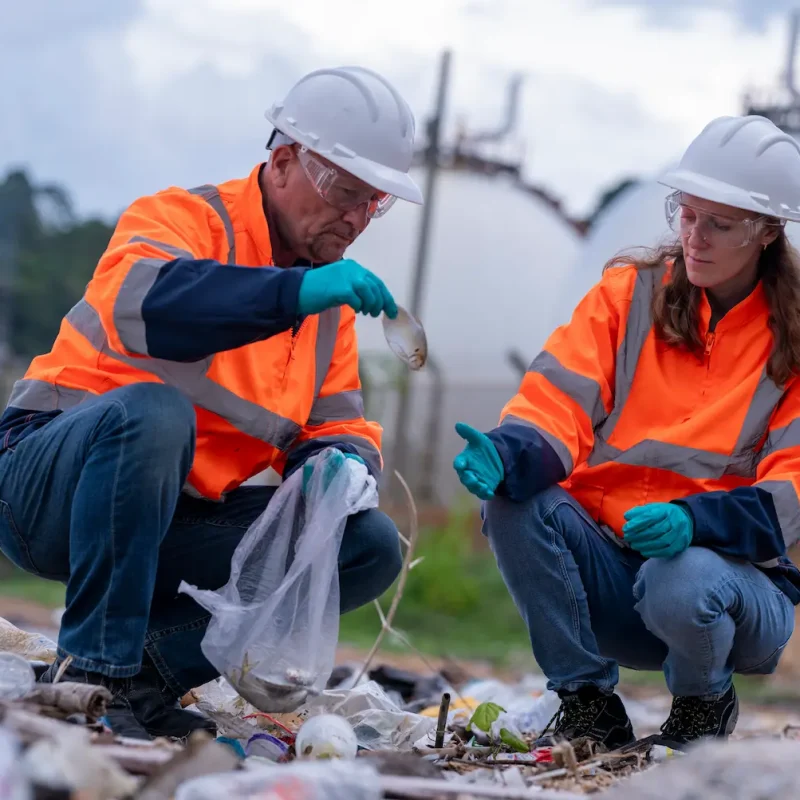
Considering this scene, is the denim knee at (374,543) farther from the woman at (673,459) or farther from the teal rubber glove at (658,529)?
the teal rubber glove at (658,529)

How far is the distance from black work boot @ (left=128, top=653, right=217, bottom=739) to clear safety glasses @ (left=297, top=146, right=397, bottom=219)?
1.14 metres

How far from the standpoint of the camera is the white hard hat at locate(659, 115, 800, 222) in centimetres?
291

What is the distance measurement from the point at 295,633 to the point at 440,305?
1355 centimetres

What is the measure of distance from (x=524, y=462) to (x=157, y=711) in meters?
1.00

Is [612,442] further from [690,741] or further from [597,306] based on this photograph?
[690,741]

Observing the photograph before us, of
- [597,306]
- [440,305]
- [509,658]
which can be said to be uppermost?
[597,306]

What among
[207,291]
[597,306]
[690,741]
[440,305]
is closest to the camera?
[207,291]

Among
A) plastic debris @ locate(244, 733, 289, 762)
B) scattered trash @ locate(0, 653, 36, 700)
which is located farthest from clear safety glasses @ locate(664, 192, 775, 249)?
scattered trash @ locate(0, 653, 36, 700)

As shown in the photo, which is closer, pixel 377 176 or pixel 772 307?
pixel 377 176

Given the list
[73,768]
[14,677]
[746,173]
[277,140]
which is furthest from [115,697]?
[746,173]

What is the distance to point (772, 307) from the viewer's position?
2982 millimetres

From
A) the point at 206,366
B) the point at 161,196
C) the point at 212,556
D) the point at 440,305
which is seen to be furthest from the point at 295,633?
the point at 440,305

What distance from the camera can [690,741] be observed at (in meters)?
2.84

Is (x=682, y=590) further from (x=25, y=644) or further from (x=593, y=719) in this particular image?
(x=25, y=644)
